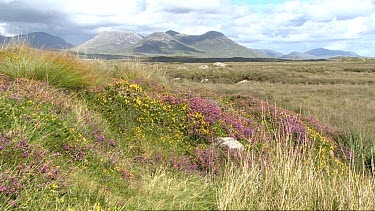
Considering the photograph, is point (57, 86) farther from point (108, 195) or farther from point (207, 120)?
point (108, 195)

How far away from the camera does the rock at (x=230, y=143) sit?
24.4ft

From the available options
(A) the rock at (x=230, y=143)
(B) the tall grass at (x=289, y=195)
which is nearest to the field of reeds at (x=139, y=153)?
(B) the tall grass at (x=289, y=195)

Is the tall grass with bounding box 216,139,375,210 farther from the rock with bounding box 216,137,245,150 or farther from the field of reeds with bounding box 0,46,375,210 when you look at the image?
the rock with bounding box 216,137,245,150

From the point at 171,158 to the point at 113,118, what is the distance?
1.97 meters

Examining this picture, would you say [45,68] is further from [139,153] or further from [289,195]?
[289,195]

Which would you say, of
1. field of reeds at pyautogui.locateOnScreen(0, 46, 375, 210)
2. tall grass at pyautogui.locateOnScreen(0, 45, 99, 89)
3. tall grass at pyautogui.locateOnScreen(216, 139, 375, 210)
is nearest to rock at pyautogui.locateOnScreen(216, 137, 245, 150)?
field of reeds at pyautogui.locateOnScreen(0, 46, 375, 210)

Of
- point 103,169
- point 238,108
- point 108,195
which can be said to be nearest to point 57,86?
point 103,169

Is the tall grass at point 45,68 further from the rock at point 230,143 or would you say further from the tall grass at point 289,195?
the tall grass at point 289,195

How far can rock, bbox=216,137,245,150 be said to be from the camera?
7.45m

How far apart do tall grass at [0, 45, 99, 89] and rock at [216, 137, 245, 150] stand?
3.95m

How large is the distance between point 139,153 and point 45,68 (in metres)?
3.49

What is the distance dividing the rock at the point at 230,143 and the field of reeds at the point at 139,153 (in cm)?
14

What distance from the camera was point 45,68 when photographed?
846cm

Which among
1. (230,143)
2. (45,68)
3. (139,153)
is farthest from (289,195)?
(45,68)
